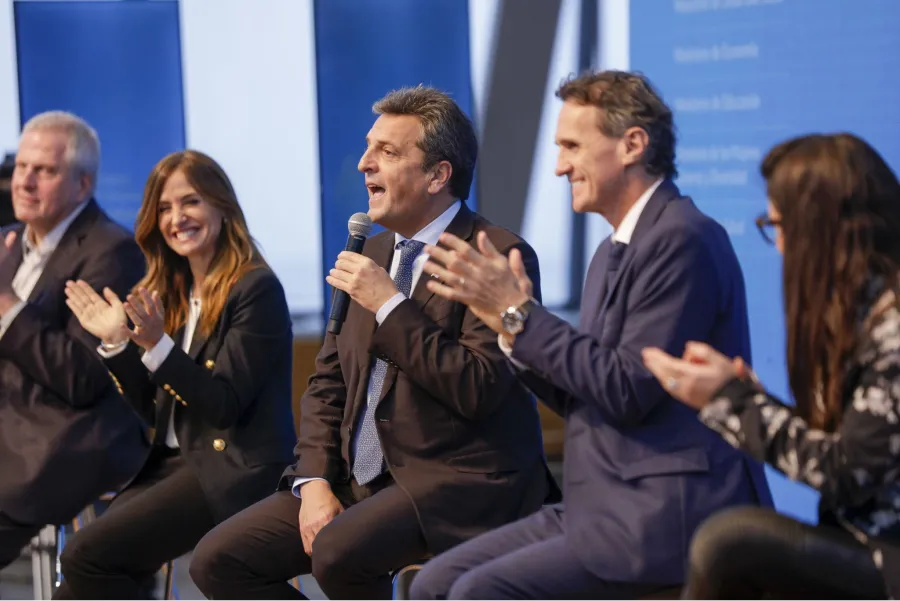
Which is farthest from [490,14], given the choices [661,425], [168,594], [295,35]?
[661,425]

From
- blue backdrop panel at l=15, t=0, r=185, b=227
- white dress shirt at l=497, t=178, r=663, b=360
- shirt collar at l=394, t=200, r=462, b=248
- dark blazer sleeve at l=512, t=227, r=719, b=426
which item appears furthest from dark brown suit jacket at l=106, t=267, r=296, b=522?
blue backdrop panel at l=15, t=0, r=185, b=227

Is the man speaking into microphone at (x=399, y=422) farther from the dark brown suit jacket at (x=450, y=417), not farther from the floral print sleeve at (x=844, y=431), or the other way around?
the floral print sleeve at (x=844, y=431)

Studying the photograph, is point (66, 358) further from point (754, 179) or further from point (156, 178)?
point (754, 179)

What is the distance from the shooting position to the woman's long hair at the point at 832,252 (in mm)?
1789

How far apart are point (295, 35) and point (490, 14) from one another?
1189 mm

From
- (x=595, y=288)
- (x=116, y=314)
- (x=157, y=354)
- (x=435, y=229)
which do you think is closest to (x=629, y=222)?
(x=595, y=288)

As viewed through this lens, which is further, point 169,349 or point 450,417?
point 169,349

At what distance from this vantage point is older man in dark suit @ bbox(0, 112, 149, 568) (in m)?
3.17

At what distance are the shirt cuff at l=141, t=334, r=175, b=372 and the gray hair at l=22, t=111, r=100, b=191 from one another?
837mm

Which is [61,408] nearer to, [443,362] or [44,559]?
[44,559]

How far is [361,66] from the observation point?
3.90 metres

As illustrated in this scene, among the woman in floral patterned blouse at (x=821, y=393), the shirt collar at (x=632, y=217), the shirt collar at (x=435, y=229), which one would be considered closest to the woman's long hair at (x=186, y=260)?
the shirt collar at (x=435, y=229)

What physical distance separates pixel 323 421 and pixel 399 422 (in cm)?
28

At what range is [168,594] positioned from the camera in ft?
10.5
